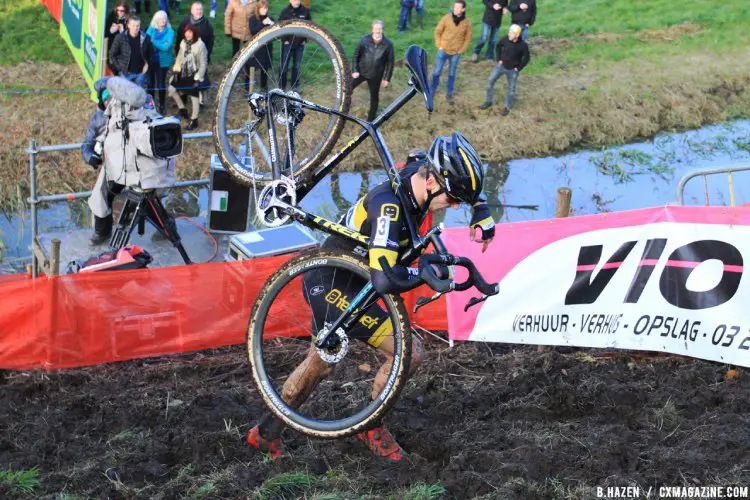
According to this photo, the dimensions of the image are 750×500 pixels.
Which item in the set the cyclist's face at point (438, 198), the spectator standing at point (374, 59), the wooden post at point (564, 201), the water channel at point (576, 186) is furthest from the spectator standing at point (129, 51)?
the cyclist's face at point (438, 198)

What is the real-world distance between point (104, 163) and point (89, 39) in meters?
4.92

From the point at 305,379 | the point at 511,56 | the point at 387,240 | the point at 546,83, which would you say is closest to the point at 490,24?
the point at 546,83

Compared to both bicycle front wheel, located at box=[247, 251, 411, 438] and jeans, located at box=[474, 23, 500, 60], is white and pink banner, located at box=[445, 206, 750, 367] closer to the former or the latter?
bicycle front wheel, located at box=[247, 251, 411, 438]

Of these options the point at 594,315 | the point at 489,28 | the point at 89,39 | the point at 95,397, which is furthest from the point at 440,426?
the point at 489,28

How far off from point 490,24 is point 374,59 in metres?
4.44

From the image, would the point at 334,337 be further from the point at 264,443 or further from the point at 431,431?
the point at 431,431

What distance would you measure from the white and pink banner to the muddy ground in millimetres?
276

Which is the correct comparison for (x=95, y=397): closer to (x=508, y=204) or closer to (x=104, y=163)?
(x=104, y=163)

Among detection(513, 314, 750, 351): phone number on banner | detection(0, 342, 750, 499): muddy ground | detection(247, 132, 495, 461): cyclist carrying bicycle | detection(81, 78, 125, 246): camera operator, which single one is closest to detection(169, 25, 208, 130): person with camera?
detection(81, 78, 125, 246): camera operator

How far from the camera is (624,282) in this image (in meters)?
8.30

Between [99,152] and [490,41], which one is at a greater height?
[490,41]

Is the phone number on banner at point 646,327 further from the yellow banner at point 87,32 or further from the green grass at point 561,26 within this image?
the green grass at point 561,26

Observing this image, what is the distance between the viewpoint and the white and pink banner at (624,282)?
795 centimetres

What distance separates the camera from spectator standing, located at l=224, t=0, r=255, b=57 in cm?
1648
